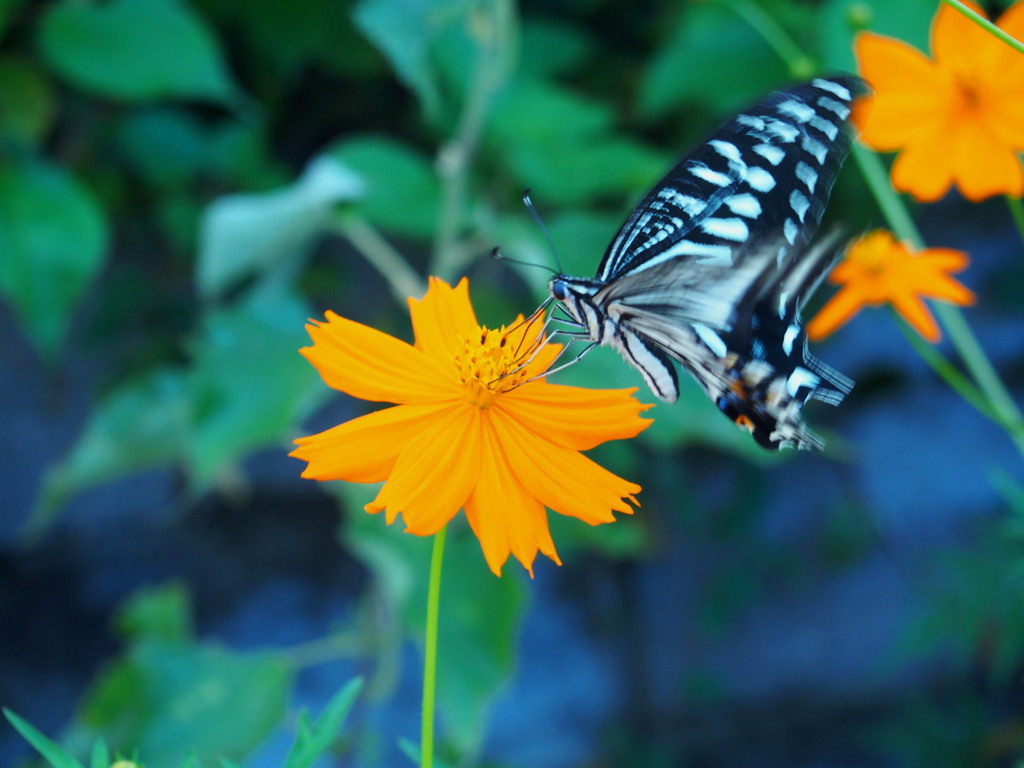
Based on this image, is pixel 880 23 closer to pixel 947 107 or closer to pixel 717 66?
pixel 717 66

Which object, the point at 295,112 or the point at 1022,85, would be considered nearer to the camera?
the point at 1022,85

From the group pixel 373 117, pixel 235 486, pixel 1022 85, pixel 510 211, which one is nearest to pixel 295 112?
pixel 373 117

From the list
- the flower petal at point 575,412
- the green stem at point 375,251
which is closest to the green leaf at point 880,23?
the green stem at point 375,251

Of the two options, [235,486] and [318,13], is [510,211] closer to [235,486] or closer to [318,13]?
[318,13]

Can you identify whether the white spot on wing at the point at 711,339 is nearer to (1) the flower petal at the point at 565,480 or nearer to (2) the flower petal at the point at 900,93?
(1) the flower petal at the point at 565,480

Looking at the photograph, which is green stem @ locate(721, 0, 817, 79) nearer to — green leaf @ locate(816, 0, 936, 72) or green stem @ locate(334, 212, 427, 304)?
green leaf @ locate(816, 0, 936, 72)

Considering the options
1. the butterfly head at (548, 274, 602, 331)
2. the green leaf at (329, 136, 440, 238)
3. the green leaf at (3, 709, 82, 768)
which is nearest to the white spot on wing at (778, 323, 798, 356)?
the butterfly head at (548, 274, 602, 331)

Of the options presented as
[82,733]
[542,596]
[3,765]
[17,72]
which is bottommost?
[3,765]
